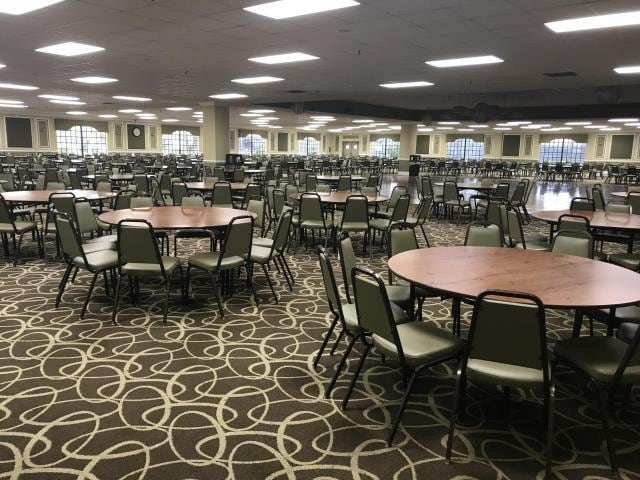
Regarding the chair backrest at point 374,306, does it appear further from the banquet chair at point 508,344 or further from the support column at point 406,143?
the support column at point 406,143

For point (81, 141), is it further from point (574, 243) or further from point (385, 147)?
point (574, 243)

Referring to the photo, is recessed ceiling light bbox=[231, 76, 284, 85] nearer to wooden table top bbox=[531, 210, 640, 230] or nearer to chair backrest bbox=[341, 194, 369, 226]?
chair backrest bbox=[341, 194, 369, 226]

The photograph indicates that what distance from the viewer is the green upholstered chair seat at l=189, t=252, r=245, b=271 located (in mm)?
4355

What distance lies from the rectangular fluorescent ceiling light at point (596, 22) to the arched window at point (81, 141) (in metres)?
25.3

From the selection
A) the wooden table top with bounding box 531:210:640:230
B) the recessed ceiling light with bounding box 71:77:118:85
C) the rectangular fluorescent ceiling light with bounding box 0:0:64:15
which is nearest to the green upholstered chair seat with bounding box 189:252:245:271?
the rectangular fluorescent ceiling light with bounding box 0:0:64:15

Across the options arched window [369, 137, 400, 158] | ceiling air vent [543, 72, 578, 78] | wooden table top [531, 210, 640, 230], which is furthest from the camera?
arched window [369, 137, 400, 158]

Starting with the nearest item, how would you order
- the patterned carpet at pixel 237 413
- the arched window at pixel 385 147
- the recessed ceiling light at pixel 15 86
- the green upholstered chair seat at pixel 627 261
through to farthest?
the patterned carpet at pixel 237 413
the green upholstered chair seat at pixel 627 261
the recessed ceiling light at pixel 15 86
the arched window at pixel 385 147

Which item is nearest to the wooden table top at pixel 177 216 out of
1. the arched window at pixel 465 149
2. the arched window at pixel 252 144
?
the arched window at pixel 252 144

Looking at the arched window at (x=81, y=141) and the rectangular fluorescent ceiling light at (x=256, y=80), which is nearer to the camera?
the rectangular fluorescent ceiling light at (x=256, y=80)

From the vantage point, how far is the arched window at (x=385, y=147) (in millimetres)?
39812

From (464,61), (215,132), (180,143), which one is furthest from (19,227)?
(180,143)

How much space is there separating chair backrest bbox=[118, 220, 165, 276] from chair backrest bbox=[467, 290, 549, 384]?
2748 millimetres

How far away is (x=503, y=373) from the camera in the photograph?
7.46ft

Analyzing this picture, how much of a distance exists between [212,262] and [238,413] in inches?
74.2
